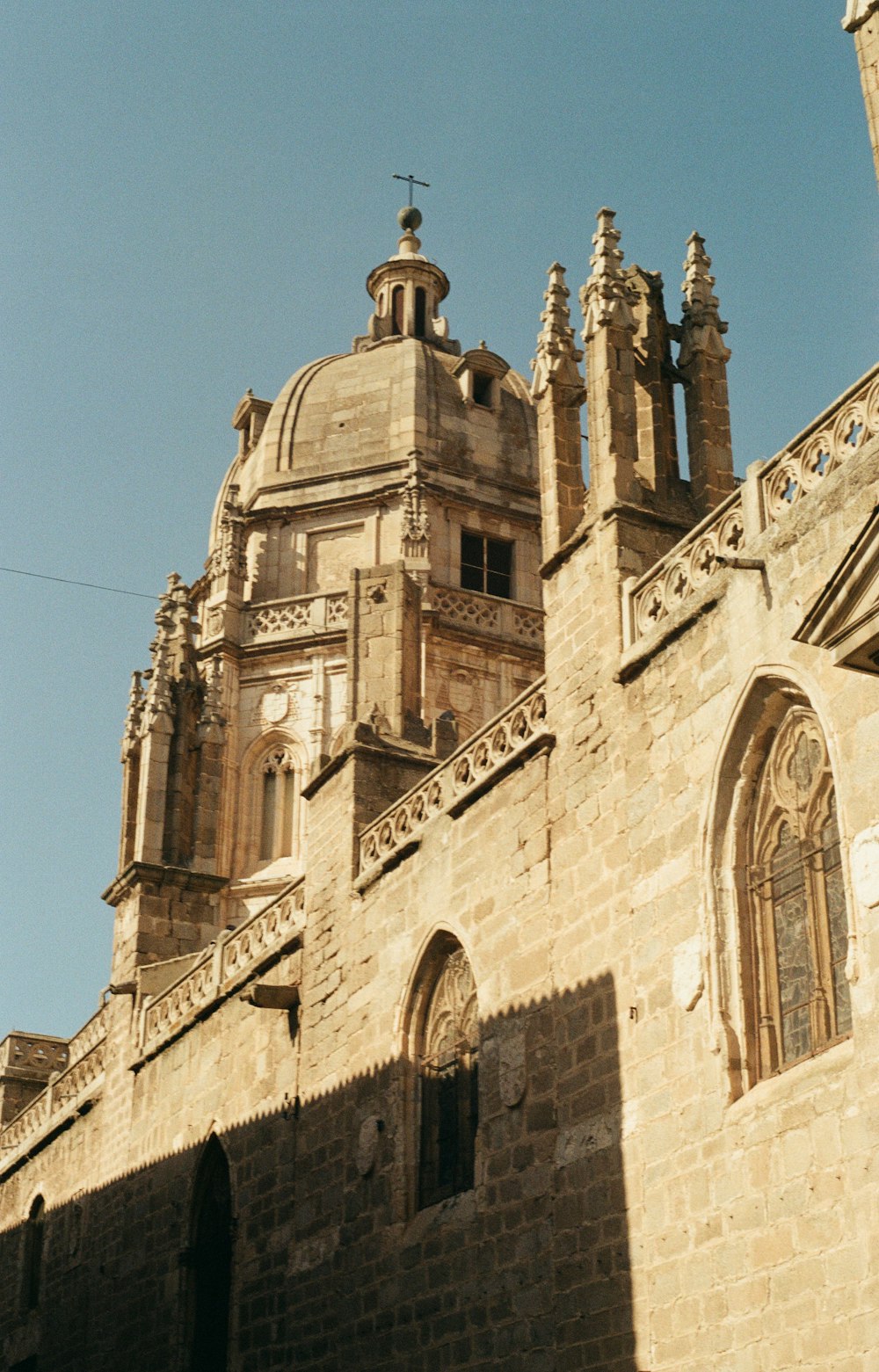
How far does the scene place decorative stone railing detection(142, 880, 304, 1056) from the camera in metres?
18.4

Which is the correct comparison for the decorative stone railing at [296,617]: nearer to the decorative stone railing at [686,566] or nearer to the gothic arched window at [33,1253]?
the gothic arched window at [33,1253]

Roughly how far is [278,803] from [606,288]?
19230 millimetres

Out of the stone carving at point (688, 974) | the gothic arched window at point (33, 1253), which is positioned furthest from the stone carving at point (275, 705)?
the stone carving at point (688, 974)

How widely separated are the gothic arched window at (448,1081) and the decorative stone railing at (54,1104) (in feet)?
30.3

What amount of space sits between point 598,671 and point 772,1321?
4.83 metres

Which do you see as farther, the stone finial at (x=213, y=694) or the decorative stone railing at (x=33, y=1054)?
the stone finial at (x=213, y=694)

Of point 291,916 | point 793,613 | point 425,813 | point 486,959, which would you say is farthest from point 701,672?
point 291,916

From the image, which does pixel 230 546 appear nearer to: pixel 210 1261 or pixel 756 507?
pixel 210 1261

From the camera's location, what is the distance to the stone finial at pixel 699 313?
15031 millimetres

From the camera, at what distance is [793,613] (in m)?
11.2

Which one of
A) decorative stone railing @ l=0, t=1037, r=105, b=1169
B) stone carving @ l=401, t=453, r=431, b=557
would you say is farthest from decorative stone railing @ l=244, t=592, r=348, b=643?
decorative stone railing @ l=0, t=1037, r=105, b=1169

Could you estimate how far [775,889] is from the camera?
1125 cm

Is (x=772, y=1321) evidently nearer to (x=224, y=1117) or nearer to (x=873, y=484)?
(x=873, y=484)

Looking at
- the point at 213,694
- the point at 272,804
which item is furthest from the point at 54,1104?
the point at 213,694
